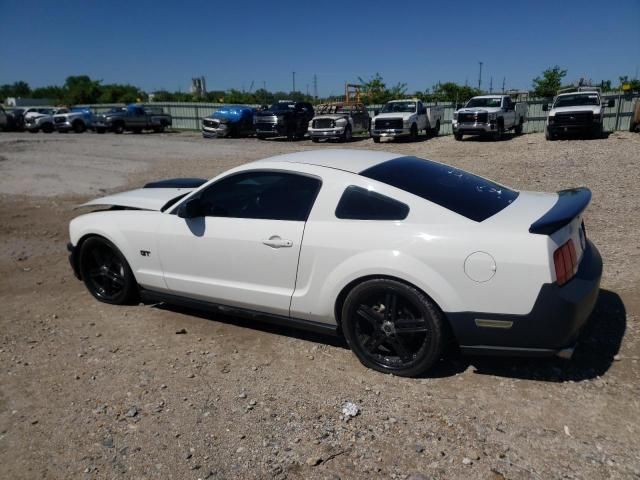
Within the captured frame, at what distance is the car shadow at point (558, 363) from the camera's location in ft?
11.1

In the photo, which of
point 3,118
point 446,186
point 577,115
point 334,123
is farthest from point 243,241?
point 3,118

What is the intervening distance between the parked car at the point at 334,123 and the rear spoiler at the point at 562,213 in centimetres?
2028

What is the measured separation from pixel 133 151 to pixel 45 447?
19.2 m

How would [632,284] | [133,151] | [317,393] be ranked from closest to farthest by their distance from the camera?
[317,393] → [632,284] → [133,151]

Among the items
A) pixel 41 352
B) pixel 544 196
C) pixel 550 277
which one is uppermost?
pixel 544 196

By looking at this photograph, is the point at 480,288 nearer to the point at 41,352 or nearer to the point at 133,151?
the point at 41,352

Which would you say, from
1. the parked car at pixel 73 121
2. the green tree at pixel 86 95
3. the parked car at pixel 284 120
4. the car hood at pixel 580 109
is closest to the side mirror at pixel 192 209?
the car hood at pixel 580 109

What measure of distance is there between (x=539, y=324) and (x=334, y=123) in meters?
21.4

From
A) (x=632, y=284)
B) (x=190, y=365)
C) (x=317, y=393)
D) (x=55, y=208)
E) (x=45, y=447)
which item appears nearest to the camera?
(x=45, y=447)

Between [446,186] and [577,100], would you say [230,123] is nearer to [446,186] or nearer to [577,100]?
[577,100]

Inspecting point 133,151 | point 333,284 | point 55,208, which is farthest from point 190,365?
point 133,151

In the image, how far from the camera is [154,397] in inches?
132

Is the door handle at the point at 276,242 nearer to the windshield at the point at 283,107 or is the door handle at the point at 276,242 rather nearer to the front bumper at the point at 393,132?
the front bumper at the point at 393,132

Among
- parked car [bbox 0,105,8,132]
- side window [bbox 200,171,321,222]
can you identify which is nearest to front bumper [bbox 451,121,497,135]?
side window [bbox 200,171,321,222]
